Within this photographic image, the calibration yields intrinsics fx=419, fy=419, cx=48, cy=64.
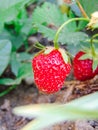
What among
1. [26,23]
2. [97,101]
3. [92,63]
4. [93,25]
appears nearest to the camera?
[97,101]

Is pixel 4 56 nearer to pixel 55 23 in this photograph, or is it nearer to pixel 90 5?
pixel 55 23

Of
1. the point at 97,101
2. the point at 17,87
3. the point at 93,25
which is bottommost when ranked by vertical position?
the point at 17,87

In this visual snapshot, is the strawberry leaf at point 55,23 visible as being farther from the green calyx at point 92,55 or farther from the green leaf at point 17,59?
the green leaf at point 17,59

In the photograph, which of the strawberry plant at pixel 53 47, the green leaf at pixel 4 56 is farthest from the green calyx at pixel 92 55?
the green leaf at pixel 4 56

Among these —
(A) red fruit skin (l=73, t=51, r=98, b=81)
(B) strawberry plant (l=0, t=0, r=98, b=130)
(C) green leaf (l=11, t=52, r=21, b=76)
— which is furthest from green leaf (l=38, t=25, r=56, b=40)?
(C) green leaf (l=11, t=52, r=21, b=76)

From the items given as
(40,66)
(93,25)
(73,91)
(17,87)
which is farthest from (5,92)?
(93,25)

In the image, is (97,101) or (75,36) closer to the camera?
(97,101)

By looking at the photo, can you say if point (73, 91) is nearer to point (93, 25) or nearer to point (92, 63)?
point (92, 63)

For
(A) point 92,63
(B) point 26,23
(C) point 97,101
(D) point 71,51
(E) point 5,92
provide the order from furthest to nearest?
(B) point 26,23 < (E) point 5,92 < (D) point 71,51 < (A) point 92,63 < (C) point 97,101

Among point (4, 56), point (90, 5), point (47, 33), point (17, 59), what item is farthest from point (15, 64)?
point (90, 5)
